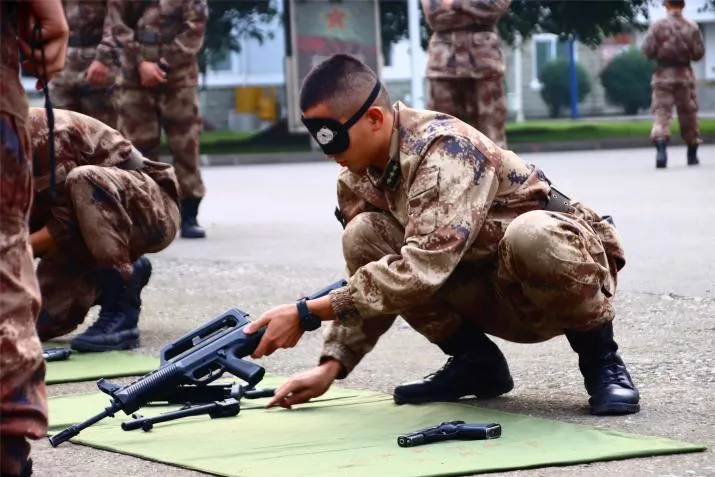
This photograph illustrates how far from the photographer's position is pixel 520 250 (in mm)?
4504

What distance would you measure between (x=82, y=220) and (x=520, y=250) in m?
2.21

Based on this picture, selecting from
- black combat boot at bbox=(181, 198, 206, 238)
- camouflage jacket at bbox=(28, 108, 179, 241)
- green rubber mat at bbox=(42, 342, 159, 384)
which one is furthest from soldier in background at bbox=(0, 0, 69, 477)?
black combat boot at bbox=(181, 198, 206, 238)

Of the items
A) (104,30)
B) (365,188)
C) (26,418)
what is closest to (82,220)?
(365,188)

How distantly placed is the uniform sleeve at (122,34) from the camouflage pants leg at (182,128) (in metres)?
0.32

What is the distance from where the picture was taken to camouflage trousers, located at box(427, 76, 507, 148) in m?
11.8

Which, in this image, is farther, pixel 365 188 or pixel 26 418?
pixel 365 188

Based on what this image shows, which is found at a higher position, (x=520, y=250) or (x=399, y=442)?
(x=520, y=250)

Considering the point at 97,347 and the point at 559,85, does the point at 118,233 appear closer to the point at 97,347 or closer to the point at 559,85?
the point at 97,347

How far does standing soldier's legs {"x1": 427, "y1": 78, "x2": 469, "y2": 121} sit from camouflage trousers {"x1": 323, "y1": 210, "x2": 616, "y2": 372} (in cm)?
710

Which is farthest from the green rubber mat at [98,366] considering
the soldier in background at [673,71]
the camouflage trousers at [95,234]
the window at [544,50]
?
the window at [544,50]

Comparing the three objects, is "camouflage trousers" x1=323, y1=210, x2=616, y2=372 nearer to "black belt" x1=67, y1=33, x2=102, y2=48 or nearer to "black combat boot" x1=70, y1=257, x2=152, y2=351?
"black combat boot" x1=70, y1=257, x2=152, y2=351

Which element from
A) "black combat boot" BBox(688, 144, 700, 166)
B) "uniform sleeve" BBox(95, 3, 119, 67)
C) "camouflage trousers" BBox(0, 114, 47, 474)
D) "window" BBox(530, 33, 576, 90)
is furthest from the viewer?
"window" BBox(530, 33, 576, 90)

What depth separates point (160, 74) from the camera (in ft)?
33.6

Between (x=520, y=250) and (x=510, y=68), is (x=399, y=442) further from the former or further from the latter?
(x=510, y=68)
